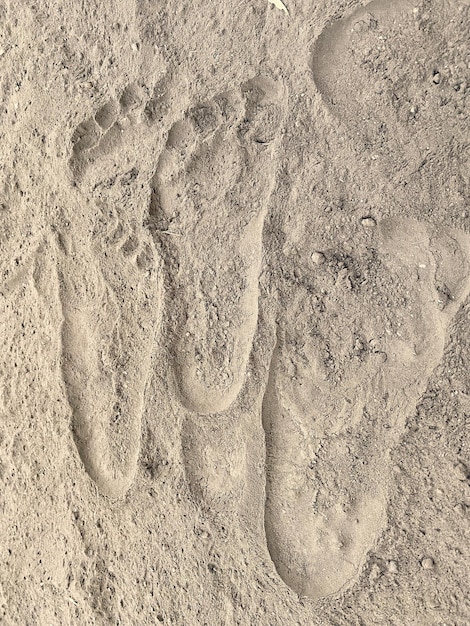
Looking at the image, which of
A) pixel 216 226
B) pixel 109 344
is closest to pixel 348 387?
pixel 216 226

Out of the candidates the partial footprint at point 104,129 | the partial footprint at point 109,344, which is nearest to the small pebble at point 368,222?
the partial footprint at point 109,344

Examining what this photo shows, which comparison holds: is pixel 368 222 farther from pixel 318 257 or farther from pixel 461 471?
pixel 461 471

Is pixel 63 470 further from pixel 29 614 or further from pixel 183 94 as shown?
pixel 183 94

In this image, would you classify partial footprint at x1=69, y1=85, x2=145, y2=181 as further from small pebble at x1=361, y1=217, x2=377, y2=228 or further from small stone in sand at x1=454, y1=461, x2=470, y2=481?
small stone in sand at x1=454, y1=461, x2=470, y2=481

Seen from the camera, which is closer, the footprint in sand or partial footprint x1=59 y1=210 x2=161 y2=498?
the footprint in sand

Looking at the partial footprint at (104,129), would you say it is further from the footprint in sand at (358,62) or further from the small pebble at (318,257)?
the small pebble at (318,257)

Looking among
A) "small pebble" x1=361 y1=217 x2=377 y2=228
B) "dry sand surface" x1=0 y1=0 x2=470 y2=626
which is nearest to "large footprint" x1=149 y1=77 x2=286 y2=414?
"dry sand surface" x1=0 y1=0 x2=470 y2=626

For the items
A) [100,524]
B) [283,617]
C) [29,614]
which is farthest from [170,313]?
[29,614]

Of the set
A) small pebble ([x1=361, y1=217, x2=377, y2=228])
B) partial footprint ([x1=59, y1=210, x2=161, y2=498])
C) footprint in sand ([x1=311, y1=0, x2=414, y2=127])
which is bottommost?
partial footprint ([x1=59, y1=210, x2=161, y2=498])

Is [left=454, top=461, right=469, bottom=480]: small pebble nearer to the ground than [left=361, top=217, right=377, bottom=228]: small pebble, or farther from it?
nearer to the ground
